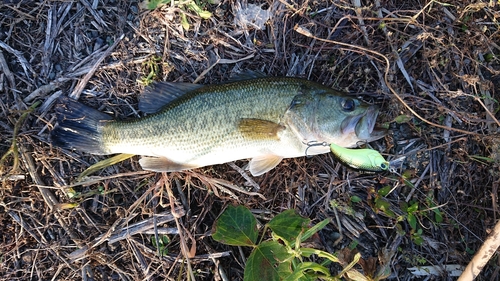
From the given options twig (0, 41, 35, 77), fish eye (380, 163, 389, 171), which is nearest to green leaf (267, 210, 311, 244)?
fish eye (380, 163, 389, 171)

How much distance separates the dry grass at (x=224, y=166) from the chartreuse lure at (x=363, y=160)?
0.70m

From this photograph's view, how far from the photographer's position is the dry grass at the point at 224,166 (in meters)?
3.72

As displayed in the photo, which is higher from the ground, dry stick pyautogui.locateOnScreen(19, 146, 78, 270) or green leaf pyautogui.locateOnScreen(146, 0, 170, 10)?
green leaf pyautogui.locateOnScreen(146, 0, 170, 10)

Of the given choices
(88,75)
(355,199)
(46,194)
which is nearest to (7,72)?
(88,75)

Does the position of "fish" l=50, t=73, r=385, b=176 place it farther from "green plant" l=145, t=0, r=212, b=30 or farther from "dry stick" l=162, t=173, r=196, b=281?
"green plant" l=145, t=0, r=212, b=30

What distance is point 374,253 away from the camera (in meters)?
3.71

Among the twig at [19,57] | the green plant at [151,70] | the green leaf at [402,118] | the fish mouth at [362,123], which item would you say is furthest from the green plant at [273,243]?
the twig at [19,57]

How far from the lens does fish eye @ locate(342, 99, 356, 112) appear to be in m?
3.25

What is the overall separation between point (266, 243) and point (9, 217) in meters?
2.57

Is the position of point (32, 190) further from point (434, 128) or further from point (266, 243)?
point (434, 128)

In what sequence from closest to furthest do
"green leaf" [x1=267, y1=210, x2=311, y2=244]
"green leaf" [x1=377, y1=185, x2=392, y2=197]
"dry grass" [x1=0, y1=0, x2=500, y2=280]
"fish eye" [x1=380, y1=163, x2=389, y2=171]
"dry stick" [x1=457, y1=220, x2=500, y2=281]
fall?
1. "fish eye" [x1=380, y1=163, x2=389, y2=171]
2. "green leaf" [x1=267, y1=210, x2=311, y2=244]
3. "dry stick" [x1=457, y1=220, x2=500, y2=281]
4. "green leaf" [x1=377, y1=185, x2=392, y2=197]
5. "dry grass" [x1=0, y1=0, x2=500, y2=280]

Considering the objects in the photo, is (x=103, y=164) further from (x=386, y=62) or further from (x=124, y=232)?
(x=386, y=62)

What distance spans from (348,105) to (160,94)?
Result: 1722 millimetres

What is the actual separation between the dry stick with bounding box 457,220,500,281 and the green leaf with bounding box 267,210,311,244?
1.53 meters
